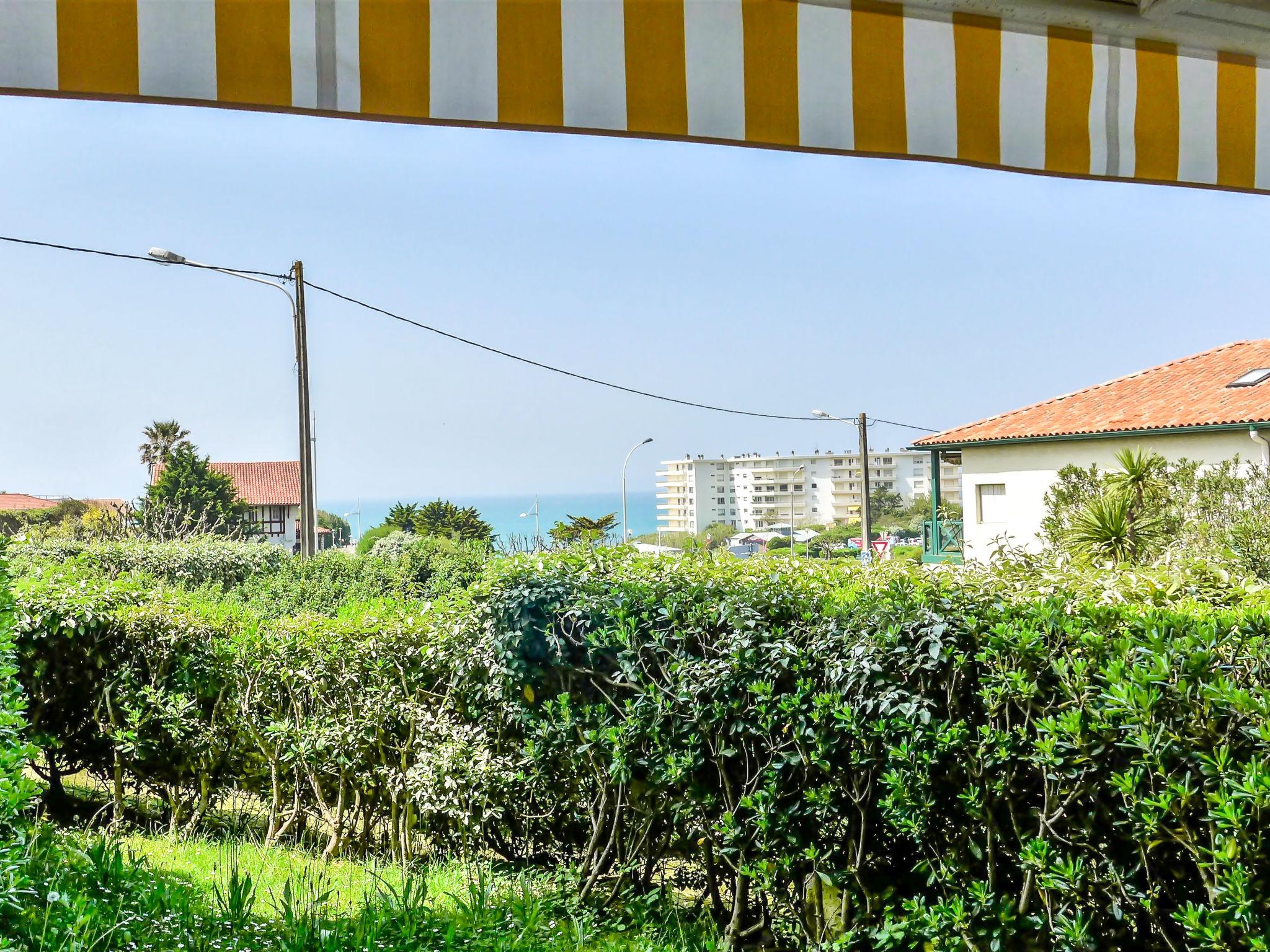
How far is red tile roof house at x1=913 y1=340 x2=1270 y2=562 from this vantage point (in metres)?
18.0

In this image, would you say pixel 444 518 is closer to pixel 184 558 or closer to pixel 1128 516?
pixel 184 558

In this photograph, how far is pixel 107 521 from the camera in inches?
699

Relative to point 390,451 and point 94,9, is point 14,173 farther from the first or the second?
point 94,9

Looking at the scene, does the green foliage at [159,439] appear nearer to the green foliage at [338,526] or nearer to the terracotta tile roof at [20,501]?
the terracotta tile roof at [20,501]

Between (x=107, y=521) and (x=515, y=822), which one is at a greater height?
(x=107, y=521)

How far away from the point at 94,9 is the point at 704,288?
4993 inches

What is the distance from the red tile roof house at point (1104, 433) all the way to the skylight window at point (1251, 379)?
0.10 feet

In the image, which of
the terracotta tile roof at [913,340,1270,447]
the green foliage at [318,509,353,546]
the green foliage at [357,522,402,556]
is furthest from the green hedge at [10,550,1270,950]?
the green foliage at [318,509,353,546]

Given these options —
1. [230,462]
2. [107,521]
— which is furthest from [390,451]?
[107,521]

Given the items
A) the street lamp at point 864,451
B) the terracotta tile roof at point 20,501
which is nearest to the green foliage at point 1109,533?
the street lamp at point 864,451

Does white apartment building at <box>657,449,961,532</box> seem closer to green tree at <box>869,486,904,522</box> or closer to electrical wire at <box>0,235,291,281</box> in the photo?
green tree at <box>869,486,904,522</box>

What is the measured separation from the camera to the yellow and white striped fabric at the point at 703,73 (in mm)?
1098

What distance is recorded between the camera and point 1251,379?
779 inches

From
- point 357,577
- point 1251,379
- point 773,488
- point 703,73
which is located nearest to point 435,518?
point 357,577
